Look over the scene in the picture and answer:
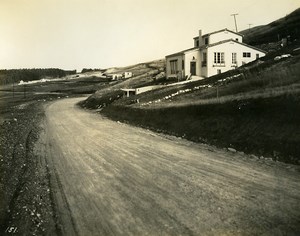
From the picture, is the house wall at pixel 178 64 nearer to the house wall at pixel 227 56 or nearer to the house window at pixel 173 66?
the house window at pixel 173 66

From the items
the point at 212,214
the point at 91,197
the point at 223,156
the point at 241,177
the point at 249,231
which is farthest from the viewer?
the point at 223,156

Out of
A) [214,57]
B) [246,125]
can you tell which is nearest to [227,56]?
[214,57]

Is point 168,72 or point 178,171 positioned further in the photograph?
point 168,72

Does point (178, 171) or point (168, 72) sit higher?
point (168, 72)

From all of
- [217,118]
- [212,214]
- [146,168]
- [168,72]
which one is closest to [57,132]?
[217,118]

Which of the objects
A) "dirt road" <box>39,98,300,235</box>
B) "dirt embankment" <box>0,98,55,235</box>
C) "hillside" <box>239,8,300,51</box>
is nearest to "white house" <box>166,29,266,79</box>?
"hillside" <box>239,8,300,51</box>

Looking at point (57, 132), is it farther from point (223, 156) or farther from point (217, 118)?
point (223, 156)

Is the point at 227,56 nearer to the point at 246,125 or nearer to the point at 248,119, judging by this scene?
the point at 248,119
